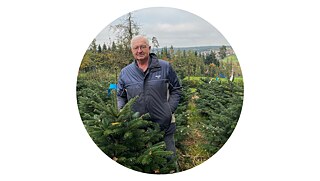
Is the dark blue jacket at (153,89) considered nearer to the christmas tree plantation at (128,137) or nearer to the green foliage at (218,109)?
the christmas tree plantation at (128,137)

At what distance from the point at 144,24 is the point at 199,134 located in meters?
1.11

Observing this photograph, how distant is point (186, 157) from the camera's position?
16.2 ft

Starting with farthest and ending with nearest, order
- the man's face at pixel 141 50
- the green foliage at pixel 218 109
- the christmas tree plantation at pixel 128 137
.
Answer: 1. the green foliage at pixel 218 109
2. the man's face at pixel 141 50
3. the christmas tree plantation at pixel 128 137

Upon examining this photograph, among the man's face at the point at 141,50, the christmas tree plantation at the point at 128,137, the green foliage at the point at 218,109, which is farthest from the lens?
the green foliage at the point at 218,109

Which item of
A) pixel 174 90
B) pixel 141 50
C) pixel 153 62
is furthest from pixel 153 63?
pixel 174 90

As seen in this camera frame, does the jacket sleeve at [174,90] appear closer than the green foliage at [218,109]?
Yes

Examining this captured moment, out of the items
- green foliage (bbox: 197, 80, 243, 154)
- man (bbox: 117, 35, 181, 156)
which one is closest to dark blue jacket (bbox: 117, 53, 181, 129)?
man (bbox: 117, 35, 181, 156)

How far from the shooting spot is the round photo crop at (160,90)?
15.5 feet

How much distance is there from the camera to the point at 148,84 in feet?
15.4

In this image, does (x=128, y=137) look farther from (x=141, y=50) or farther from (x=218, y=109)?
(x=218, y=109)

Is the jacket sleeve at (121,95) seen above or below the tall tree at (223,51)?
below

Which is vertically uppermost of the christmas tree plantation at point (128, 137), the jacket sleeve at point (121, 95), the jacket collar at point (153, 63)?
the jacket collar at point (153, 63)

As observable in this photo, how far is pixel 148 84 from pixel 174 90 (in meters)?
0.26

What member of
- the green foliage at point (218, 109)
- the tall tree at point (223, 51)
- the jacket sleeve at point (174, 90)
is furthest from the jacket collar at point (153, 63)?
the tall tree at point (223, 51)
